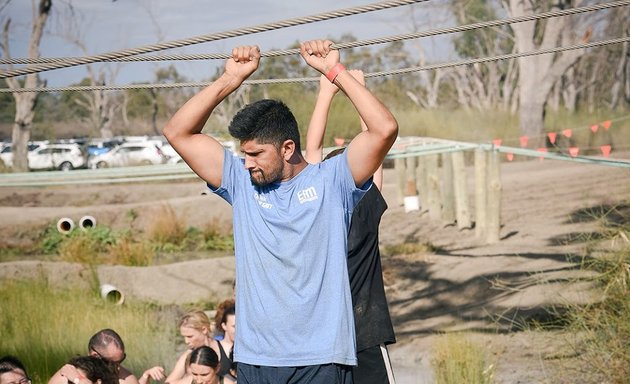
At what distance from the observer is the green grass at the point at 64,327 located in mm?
7969

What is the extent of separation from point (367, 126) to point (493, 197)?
413 inches

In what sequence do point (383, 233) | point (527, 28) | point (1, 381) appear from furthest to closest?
point (527, 28), point (383, 233), point (1, 381)

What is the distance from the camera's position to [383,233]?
52.6 feet

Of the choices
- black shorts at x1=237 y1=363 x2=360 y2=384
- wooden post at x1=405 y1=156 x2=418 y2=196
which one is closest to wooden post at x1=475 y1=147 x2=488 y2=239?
wooden post at x1=405 y1=156 x2=418 y2=196

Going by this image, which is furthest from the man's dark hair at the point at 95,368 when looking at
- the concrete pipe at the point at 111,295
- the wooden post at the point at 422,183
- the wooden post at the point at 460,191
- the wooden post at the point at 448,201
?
the wooden post at the point at 422,183

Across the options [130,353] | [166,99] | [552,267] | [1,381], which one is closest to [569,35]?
[552,267]

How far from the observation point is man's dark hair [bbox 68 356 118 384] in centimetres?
550

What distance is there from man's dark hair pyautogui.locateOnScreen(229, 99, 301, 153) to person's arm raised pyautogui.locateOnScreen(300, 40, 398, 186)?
0.19 metres

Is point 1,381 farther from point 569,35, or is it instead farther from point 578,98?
point 578,98

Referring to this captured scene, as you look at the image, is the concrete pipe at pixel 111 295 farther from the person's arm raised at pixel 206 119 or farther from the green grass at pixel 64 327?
the person's arm raised at pixel 206 119

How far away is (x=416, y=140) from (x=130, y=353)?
9.06m

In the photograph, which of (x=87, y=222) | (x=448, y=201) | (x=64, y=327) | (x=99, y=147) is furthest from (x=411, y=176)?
(x=99, y=147)

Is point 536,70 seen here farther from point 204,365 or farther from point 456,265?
point 204,365

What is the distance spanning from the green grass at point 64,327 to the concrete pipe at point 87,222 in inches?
221
